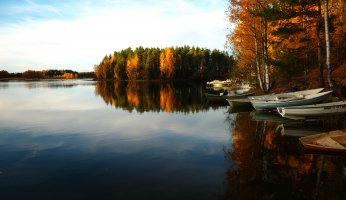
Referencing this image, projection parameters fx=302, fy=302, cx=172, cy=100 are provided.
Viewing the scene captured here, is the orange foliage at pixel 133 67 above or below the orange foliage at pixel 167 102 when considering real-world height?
above

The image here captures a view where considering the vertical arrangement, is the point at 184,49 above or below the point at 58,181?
above

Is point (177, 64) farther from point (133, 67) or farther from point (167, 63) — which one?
point (133, 67)

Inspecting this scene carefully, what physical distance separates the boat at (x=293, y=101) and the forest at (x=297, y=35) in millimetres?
1495

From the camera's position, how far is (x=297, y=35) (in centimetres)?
3119

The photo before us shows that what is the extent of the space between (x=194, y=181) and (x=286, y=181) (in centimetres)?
288

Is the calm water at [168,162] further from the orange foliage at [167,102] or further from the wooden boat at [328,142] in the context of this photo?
the orange foliage at [167,102]

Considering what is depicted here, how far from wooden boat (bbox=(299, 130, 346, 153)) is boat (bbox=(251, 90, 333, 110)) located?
31.0 feet

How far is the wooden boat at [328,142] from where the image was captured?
11789mm

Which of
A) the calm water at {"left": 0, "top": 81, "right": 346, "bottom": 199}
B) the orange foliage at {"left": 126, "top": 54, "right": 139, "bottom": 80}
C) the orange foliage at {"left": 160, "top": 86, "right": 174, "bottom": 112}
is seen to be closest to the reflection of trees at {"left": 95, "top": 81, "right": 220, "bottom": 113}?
the orange foliage at {"left": 160, "top": 86, "right": 174, "bottom": 112}

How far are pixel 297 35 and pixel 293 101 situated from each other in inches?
477

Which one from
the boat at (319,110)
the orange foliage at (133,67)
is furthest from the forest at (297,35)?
the orange foliage at (133,67)

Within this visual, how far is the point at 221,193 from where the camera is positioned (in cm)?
875

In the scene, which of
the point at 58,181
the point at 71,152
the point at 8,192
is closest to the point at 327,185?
the point at 58,181

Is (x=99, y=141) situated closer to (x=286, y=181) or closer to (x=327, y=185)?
(x=286, y=181)
